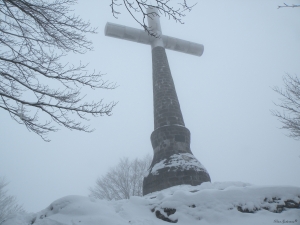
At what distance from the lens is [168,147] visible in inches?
220

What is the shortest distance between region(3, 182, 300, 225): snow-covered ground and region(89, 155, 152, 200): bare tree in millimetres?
13001

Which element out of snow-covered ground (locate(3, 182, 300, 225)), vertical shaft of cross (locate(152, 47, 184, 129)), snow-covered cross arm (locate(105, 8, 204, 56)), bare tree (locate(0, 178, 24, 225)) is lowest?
bare tree (locate(0, 178, 24, 225))

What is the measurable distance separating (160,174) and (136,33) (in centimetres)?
689

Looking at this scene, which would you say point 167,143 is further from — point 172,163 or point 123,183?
point 123,183

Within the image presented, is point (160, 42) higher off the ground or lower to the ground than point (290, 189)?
higher

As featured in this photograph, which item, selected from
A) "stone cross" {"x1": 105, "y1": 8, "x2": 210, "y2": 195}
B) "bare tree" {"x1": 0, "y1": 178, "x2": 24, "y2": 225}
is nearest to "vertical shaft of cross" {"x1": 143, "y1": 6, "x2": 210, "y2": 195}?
"stone cross" {"x1": 105, "y1": 8, "x2": 210, "y2": 195}

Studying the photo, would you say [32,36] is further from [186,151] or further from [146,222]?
[186,151]

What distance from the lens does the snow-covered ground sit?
2.56 metres

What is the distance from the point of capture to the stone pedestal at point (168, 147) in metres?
4.91

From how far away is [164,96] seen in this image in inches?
264

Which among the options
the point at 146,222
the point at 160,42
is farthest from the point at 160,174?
the point at 160,42

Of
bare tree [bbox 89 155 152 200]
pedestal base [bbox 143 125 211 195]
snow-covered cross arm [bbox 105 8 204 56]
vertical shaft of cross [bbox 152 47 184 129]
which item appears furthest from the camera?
bare tree [bbox 89 155 152 200]

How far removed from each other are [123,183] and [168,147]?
1165 centimetres

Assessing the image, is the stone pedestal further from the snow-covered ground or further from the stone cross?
the snow-covered ground
